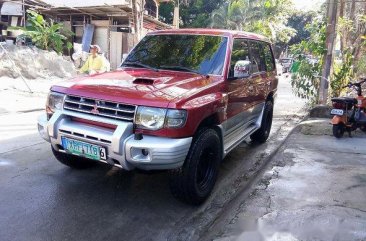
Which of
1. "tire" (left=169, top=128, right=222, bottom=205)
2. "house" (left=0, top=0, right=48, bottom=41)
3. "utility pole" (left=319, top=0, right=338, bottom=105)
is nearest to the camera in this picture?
"tire" (left=169, top=128, right=222, bottom=205)

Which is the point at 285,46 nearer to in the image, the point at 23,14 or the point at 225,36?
the point at 23,14

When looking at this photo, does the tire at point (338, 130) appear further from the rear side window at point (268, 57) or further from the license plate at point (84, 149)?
the license plate at point (84, 149)

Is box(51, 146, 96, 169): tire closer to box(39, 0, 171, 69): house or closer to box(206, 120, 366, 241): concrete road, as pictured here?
box(206, 120, 366, 241): concrete road

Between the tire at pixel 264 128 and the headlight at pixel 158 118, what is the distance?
3.28 meters

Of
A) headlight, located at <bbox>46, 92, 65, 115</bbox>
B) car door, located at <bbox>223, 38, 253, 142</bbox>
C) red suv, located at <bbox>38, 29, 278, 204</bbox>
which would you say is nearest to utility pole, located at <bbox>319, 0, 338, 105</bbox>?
car door, located at <bbox>223, 38, 253, 142</bbox>

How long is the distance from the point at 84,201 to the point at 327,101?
7156mm

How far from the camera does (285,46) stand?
48.9 m

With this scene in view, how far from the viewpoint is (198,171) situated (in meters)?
3.80

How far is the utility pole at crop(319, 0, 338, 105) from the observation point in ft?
26.9

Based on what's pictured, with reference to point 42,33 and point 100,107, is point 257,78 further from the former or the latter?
point 42,33

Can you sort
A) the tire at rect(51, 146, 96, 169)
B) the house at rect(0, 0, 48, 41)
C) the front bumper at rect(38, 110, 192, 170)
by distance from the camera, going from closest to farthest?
the front bumper at rect(38, 110, 192, 170)
the tire at rect(51, 146, 96, 169)
the house at rect(0, 0, 48, 41)

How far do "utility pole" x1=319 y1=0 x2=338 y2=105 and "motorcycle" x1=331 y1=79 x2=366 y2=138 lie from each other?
1.70 meters

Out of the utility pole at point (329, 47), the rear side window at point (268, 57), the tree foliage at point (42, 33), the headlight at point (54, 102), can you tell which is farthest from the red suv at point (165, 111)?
the tree foliage at point (42, 33)

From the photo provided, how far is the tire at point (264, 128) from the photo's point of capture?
6.23 meters
